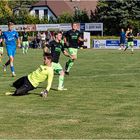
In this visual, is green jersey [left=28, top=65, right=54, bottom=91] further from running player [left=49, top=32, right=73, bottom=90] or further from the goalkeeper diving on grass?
running player [left=49, top=32, right=73, bottom=90]

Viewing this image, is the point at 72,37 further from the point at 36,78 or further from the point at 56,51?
the point at 36,78

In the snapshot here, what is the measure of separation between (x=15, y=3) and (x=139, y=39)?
245ft

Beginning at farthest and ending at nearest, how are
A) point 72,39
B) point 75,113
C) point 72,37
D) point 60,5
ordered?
point 60,5, point 72,37, point 72,39, point 75,113

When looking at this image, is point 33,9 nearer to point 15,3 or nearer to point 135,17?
point 15,3

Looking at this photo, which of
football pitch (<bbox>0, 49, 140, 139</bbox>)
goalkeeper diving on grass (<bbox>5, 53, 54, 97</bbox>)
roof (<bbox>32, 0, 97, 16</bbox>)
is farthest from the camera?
roof (<bbox>32, 0, 97, 16</bbox>)

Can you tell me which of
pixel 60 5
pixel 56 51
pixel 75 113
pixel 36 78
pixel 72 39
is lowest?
pixel 75 113

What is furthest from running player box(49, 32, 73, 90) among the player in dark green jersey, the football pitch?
the player in dark green jersey

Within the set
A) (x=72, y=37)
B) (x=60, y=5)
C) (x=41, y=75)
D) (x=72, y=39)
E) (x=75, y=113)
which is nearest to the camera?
(x=75, y=113)

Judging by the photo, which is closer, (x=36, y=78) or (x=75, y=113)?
(x=75, y=113)

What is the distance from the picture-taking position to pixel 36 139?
8102 millimetres

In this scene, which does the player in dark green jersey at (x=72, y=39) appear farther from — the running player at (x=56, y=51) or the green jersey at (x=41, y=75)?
the green jersey at (x=41, y=75)

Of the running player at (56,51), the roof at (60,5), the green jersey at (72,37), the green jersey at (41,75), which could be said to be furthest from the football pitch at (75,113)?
the roof at (60,5)

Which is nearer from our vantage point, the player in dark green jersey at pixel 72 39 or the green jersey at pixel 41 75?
the green jersey at pixel 41 75

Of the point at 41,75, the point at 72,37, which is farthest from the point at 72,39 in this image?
the point at 41,75
